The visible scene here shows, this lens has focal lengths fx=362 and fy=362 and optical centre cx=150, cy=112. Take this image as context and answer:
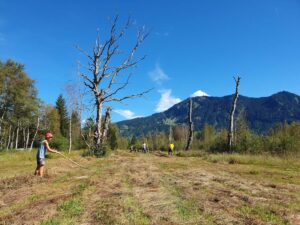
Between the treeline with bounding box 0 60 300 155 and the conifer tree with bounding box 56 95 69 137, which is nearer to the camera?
the treeline with bounding box 0 60 300 155

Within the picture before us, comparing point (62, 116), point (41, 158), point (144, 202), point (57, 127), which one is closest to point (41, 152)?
point (41, 158)

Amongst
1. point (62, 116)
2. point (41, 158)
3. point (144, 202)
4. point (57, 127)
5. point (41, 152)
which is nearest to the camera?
point (144, 202)

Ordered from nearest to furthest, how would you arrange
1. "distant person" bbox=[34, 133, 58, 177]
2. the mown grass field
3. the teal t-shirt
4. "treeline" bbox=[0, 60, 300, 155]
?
the mown grass field → "distant person" bbox=[34, 133, 58, 177] → the teal t-shirt → "treeline" bbox=[0, 60, 300, 155]

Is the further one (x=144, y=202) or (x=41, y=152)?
(x=41, y=152)

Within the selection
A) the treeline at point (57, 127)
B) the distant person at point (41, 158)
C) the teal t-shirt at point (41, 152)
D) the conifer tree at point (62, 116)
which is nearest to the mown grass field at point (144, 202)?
the distant person at point (41, 158)

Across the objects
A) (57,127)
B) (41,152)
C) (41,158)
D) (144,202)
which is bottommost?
(144,202)

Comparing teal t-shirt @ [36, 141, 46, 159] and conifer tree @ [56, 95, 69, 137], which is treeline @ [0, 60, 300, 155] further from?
teal t-shirt @ [36, 141, 46, 159]

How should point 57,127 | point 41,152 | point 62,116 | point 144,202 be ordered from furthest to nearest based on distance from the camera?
point 62,116 < point 57,127 < point 41,152 < point 144,202

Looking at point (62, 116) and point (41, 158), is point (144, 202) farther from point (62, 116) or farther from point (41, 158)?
point (62, 116)

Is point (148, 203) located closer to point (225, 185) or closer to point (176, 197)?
point (176, 197)

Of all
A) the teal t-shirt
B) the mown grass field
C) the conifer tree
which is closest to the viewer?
the mown grass field

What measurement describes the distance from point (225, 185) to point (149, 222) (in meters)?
5.89

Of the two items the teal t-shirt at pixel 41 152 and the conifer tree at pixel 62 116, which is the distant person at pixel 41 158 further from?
the conifer tree at pixel 62 116

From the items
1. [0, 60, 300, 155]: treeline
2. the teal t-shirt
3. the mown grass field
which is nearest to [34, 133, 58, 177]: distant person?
the teal t-shirt
